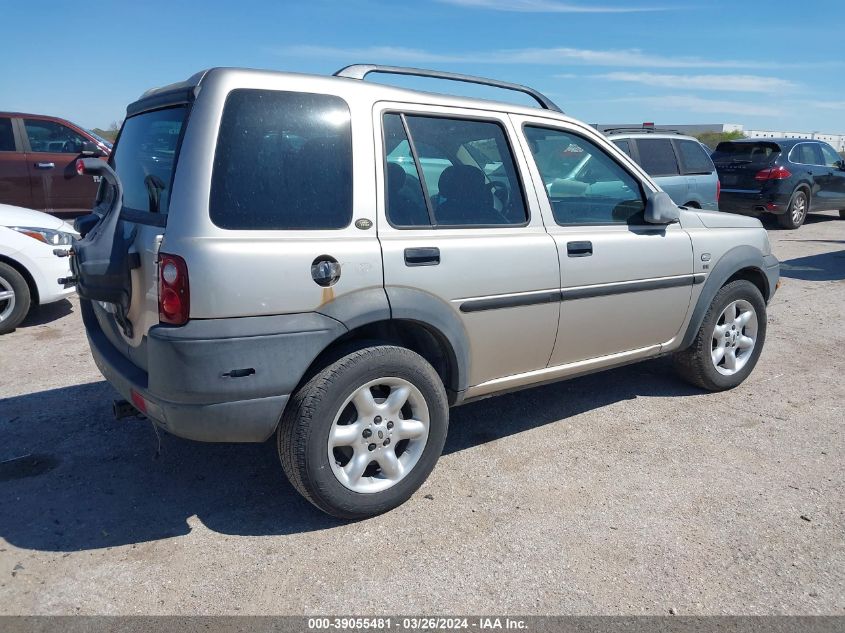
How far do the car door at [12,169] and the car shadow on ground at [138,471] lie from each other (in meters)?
5.81

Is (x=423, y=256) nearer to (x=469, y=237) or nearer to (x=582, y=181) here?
(x=469, y=237)

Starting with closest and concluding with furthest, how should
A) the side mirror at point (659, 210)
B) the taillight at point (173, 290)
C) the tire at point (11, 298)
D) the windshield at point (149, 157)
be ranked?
the taillight at point (173, 290)
the windshield at point (149, 157)
the side mirror at point (659, 210)
the tire at point (11, 298)

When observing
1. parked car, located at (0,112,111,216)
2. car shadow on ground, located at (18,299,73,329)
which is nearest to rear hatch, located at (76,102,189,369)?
car shadow on ground, located at (18,299,73,329)

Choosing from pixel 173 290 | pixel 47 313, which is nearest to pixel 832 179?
pixel 47 313

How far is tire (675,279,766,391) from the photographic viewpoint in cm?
462

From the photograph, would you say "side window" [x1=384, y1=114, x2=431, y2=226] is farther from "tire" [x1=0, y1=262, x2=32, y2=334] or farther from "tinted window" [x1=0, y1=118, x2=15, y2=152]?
"tinted window" [x1=0, y1=118, x2=15, y2=152]

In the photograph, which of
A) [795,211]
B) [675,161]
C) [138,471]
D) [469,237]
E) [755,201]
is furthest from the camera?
[795,211]

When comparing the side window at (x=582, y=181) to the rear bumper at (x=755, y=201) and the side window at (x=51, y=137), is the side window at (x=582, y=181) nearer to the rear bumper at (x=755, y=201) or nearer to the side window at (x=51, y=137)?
the side window at (x=51, y=137)

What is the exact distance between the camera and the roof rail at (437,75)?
338cm

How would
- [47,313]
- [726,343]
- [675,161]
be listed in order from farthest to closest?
[675,161] → [47,313] → [726,343]

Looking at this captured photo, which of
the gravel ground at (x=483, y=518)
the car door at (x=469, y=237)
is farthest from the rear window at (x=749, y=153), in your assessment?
the car door at (x=469, y=237)

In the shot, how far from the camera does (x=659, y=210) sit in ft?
13.4

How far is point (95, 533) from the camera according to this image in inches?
123

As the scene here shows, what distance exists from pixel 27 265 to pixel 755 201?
1189cm
